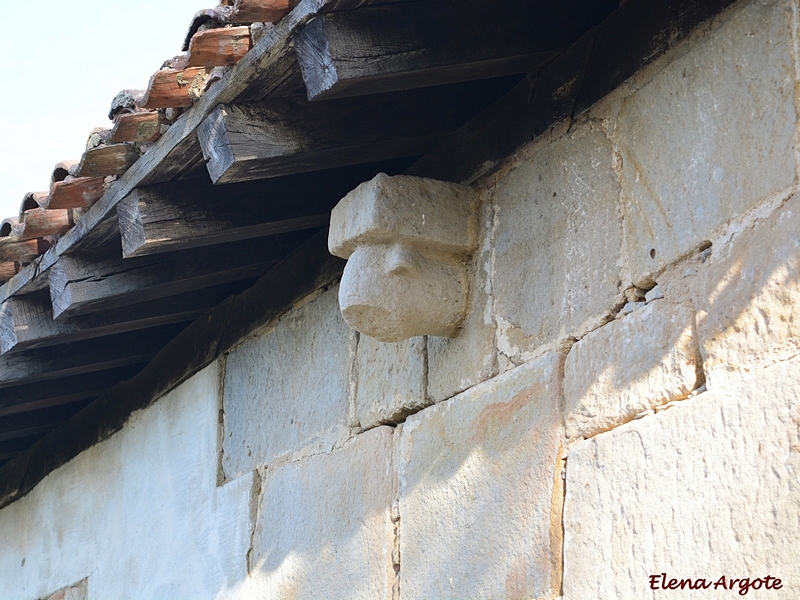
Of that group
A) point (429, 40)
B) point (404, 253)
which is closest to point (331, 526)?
point (404, 253)

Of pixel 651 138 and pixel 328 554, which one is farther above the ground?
pixel 651 138

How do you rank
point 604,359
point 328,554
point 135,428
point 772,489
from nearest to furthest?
point 772,489, point 604,359, point 328,554, point 135,428

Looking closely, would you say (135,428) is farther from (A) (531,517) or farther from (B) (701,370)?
(B) (701,370)

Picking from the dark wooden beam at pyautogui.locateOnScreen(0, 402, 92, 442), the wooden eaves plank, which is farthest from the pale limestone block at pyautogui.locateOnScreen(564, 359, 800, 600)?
the dark wooden beam at pyautogui.locateOnScreen(0, 402, 92, 442)

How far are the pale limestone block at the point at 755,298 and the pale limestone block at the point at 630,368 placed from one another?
5 centimetres

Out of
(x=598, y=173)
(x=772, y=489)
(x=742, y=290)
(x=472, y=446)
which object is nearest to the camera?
(x=772, y=489)

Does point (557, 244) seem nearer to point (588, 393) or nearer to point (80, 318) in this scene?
point (588, 393)

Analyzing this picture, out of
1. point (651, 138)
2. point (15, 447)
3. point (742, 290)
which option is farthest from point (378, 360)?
point (15, 447)

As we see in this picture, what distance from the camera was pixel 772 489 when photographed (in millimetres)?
1513

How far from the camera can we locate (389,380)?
255cm

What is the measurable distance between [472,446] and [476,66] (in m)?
0.78

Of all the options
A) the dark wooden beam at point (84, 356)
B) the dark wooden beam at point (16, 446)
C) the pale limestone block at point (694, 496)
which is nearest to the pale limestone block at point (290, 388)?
the dark wooden beam at point (84, 356)

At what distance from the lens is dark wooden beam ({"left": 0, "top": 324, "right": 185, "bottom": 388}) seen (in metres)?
3.47

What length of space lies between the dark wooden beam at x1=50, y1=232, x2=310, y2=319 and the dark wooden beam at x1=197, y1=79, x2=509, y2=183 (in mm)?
653
